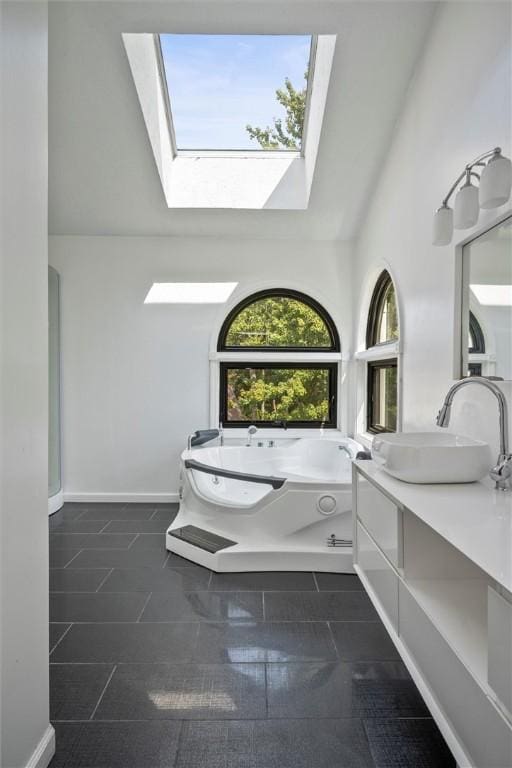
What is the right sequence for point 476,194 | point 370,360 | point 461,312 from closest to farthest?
point 476,194, point 461,312, point 370,360

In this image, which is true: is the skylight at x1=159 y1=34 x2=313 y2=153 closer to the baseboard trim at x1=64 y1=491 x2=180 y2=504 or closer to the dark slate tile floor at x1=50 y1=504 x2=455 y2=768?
the baseboard trim at x1=64 y1=491 x2=180 y2=504

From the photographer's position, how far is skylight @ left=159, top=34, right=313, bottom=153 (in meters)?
3.01

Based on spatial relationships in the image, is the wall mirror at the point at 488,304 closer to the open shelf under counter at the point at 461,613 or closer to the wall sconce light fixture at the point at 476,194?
the wall sconce light fixture at the point at 476,194

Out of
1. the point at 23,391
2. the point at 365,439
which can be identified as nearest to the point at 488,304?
the point at 23,391

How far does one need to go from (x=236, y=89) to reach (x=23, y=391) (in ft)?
9.11

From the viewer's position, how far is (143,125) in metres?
3.24

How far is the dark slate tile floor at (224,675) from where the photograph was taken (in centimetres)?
154

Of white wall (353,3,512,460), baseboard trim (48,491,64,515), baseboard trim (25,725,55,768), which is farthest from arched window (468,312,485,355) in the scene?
baseboard trim (48,491,64,515)

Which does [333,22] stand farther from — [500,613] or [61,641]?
[61,641]

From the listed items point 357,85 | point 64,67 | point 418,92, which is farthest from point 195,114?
point 418,92

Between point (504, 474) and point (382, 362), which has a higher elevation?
point (382, 362)

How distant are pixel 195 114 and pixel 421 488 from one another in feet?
10.1

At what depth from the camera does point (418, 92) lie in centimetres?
281

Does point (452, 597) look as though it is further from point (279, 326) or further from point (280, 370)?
point (279, 326)
